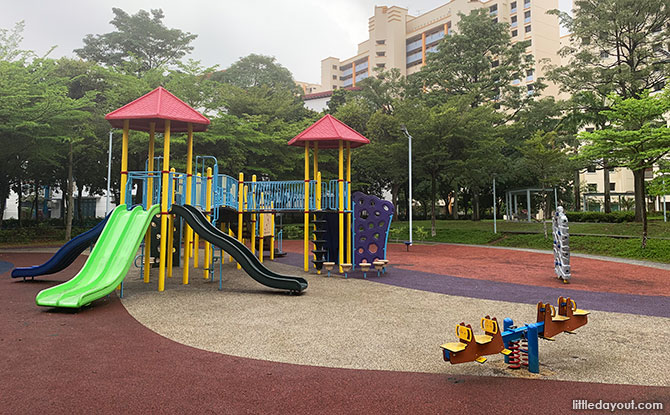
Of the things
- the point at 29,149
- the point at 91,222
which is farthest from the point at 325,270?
the point at 91,222

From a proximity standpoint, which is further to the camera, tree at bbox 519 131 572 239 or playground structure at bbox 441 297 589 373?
tree at bbox 519 131 572 239

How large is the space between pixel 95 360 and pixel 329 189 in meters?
9.45

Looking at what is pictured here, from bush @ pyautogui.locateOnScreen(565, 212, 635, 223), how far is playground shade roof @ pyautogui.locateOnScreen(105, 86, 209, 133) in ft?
82.4

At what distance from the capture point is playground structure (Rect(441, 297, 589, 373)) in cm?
391

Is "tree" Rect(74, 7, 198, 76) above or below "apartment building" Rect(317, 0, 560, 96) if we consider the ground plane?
below

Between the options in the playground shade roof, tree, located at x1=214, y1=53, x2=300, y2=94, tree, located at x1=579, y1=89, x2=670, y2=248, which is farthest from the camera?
tree, located at x1=214, y1=53, x2=300, y2=94

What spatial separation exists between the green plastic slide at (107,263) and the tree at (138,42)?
29814mm

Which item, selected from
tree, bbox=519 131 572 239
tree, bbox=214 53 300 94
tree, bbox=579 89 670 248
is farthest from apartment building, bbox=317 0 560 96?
tree, bbox=579 89 670 248

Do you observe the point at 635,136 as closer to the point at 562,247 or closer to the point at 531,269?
the point at 531,269

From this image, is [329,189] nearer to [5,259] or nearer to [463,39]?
[5,259]

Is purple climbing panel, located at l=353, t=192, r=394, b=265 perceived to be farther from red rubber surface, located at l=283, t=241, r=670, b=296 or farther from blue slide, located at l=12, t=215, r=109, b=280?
blue slide, located at l=12, t=215, r=109, b=280

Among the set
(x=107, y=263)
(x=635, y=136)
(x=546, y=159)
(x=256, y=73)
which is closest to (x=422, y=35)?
(x=256, y=73)

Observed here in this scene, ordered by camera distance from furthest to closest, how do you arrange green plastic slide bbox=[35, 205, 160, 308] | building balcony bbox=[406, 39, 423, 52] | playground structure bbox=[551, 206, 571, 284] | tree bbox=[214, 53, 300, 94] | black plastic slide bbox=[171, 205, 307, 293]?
building balcony bbox=[406, 39, 423, 52], tree bbox=[214, 53, 300, 94], playground structure bbox=[551, 206, 571, 284], black plastic slide bbox=[171, 205, 307, 293], green plastic slide bbox=[35, 205, 160, 308]

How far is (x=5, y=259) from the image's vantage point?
15.6m
